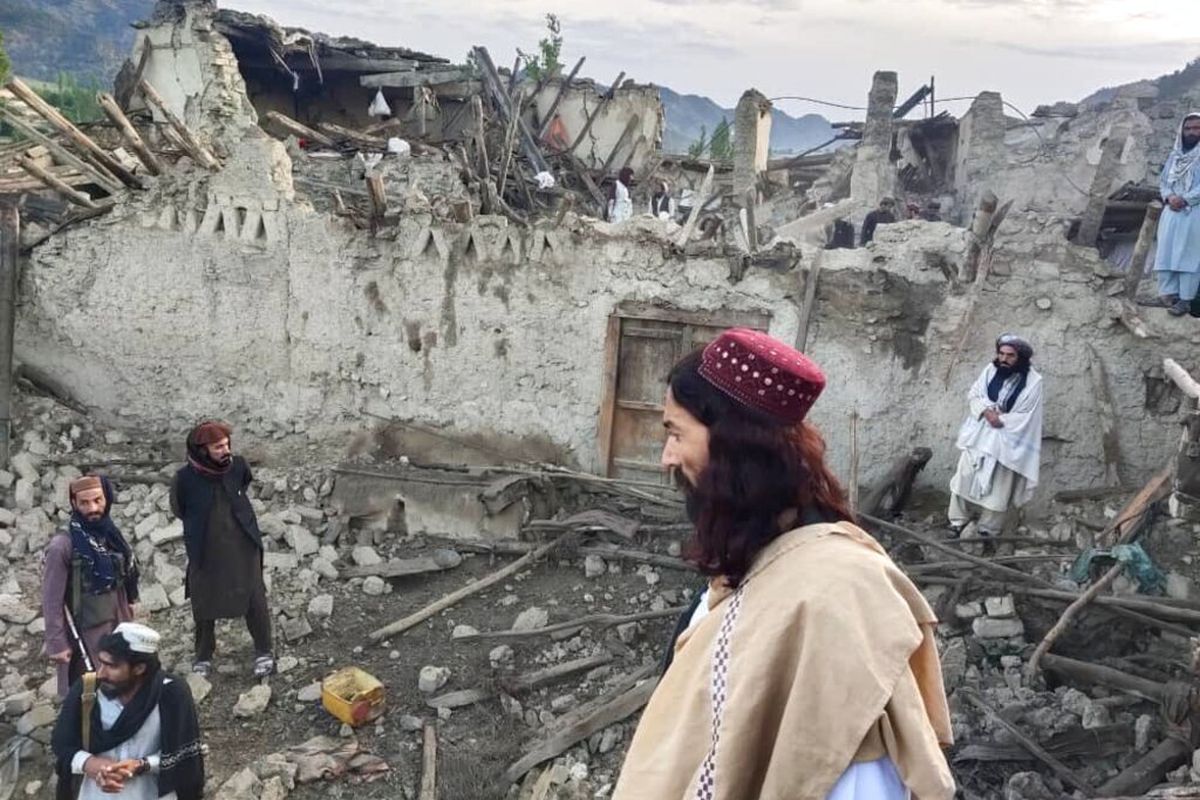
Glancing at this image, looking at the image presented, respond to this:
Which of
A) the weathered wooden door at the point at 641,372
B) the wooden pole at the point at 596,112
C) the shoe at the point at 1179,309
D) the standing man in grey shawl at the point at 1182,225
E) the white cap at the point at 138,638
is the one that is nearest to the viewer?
the white cap at the point at 138,638

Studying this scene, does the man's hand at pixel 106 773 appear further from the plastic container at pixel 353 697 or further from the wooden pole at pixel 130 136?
the wooden pole at pixel 130 136

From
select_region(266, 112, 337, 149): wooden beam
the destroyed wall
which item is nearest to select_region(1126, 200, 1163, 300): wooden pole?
select_region(266, 112, 337, 149): wooden beam

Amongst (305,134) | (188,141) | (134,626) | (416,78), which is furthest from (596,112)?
(134,626)

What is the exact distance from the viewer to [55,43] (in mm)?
50031

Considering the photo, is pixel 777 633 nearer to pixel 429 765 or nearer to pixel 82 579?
pixel 429 765

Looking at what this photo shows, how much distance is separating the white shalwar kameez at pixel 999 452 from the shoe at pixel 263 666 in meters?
4.42

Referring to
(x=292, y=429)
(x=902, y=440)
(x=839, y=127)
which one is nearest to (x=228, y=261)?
(x=292, y=429)

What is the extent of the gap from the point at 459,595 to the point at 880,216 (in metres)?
8.87

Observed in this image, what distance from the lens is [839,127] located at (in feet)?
54.8

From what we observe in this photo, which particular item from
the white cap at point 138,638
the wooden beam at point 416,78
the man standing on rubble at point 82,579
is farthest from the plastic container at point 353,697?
the wooden beam at point 416,78

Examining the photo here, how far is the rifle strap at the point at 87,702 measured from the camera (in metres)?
3.43

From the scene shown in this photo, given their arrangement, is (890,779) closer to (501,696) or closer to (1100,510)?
(501,696)

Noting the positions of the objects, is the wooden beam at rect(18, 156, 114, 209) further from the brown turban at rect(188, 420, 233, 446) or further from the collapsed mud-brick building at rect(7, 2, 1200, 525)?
the brown turban at rect(188, 420, 233, 446)

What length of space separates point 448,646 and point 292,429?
291 cm
